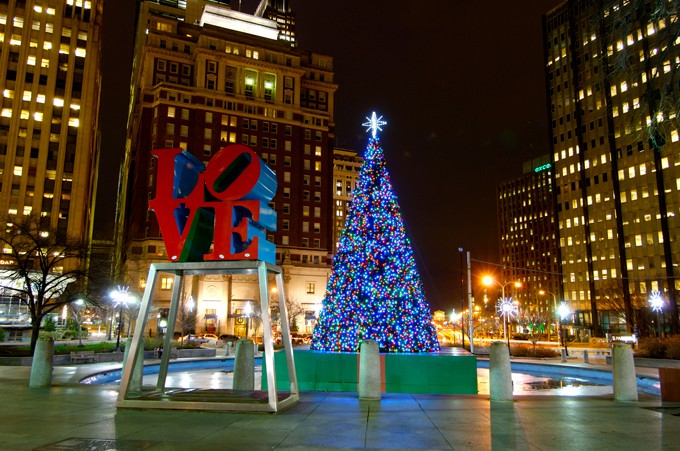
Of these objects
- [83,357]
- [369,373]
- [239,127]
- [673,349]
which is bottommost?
[83,357]

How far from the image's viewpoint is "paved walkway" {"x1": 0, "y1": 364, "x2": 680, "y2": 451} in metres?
8.52

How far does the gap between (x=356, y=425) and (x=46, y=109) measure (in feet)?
381

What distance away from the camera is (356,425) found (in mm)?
10133

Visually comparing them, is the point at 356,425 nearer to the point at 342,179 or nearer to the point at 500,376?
the point at 500,376

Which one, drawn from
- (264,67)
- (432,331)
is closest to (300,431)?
(432,331)

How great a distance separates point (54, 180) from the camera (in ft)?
341

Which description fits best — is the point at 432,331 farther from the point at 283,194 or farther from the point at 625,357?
the point at 283,194

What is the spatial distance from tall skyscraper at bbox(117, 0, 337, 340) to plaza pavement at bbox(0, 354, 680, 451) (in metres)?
73.9

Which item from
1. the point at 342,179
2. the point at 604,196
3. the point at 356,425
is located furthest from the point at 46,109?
the point at 356,425

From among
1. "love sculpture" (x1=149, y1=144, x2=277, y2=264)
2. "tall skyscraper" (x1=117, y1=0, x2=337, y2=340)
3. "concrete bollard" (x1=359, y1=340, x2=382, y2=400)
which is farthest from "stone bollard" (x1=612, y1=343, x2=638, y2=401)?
"tall skyscraper" (x1=117, y1=0, x2=337, y2=340)

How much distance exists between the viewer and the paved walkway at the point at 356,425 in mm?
8516

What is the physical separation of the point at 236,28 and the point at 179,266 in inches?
4303

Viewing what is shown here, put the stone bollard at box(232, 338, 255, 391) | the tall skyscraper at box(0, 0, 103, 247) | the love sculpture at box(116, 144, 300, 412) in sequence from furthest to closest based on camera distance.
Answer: the tall skyscraper at box(0, 0, 103, 247), the stone bollard at box(232, 338, 255, 391), the love sculpture at box(116, 144, 300, 412)

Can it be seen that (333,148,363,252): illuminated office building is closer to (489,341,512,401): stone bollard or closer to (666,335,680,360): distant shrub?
(666,335,680,360): distant shrub
